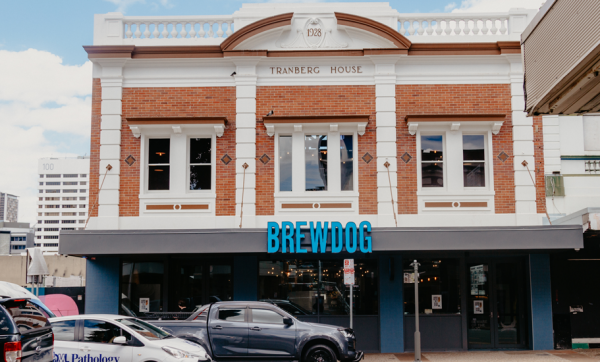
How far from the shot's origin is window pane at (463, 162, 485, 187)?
1567cm

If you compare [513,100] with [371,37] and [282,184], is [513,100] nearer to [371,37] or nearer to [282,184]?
[371,37]

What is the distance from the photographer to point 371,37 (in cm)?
1595

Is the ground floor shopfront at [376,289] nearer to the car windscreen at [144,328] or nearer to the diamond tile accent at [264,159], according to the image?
the diamond tile accent at [264,159]

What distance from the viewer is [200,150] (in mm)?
15859

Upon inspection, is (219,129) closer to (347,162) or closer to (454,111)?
(347,162)

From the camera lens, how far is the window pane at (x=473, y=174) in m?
15.7

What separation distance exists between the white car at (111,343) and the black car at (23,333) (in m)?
1.51

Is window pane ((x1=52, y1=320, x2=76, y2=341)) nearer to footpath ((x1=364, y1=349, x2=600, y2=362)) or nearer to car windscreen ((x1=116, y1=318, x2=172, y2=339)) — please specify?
car windscreen ((x1=116, y1=318, x2=172, y2=339))

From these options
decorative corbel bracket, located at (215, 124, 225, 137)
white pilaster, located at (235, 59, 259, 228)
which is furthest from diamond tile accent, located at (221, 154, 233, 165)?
decorative corbel bracket, located at (215, 124, 225, 137)

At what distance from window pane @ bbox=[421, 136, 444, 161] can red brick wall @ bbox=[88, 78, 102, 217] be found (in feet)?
29.7

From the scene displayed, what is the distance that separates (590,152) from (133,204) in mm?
12791

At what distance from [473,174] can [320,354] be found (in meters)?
7.03

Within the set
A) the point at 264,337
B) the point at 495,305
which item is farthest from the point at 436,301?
the point at 264,337

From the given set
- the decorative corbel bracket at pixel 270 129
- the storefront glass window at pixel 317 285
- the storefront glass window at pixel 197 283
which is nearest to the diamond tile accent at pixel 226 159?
the decorative corbel bracket at pixel 270 129
